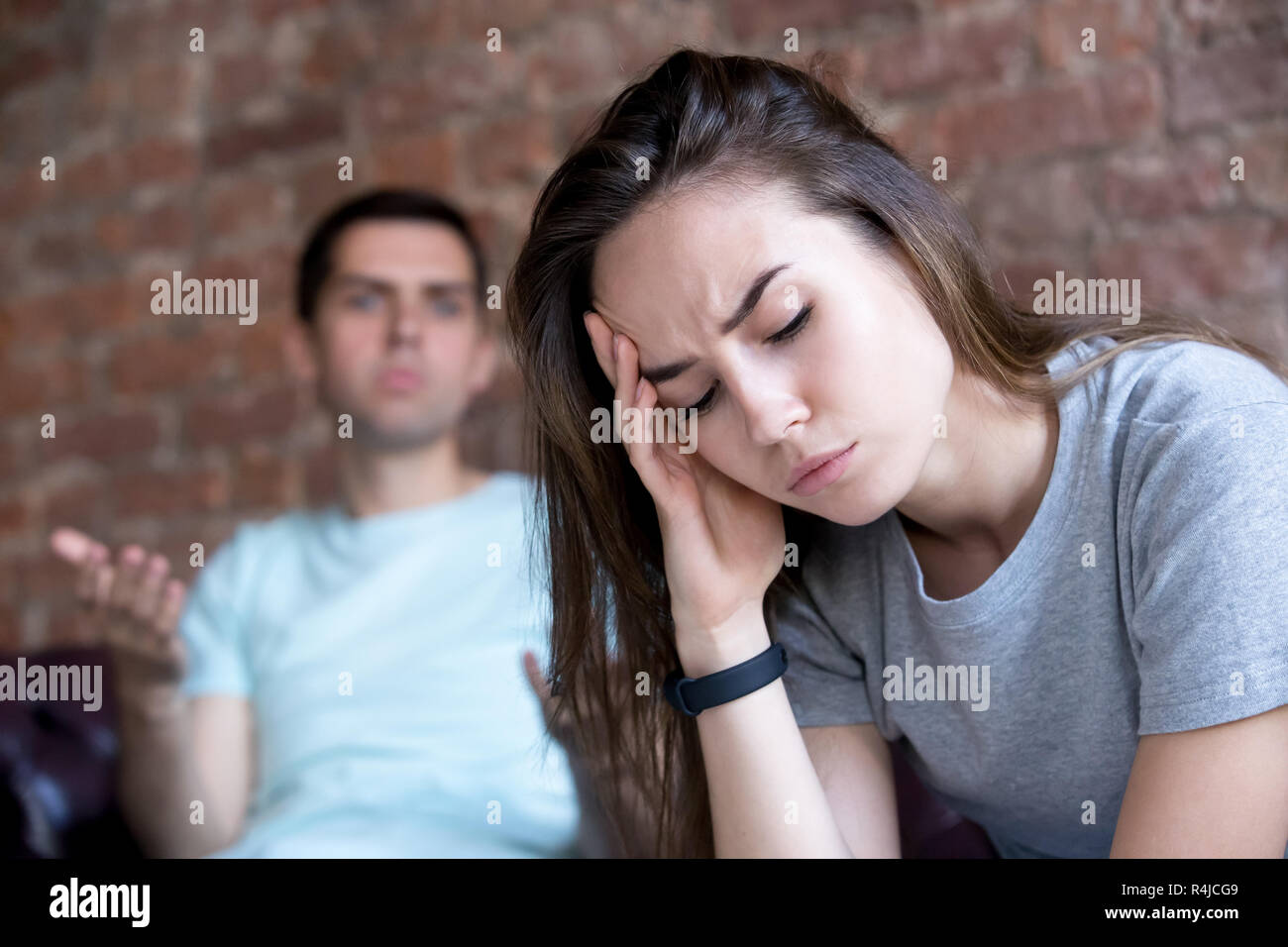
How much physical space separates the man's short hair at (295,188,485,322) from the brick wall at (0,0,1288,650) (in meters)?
0.04

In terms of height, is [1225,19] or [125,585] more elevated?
[1225,19]

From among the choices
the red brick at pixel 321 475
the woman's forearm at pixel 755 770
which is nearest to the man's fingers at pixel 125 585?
the red brick at pixel 321 475

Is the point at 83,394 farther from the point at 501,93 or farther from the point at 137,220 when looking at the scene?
the point at 501,93

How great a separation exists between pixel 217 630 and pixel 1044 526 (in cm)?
111

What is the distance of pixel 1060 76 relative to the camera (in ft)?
4.06

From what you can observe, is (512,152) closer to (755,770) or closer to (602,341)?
(602,341)

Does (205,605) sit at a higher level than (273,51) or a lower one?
lower

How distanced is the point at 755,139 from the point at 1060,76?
680 mm

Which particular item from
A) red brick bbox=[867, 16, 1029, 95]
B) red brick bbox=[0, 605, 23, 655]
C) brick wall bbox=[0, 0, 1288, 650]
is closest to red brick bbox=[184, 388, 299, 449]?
brick wall bbox=[0, 0, 1288, 650]

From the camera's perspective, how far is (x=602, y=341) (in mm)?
783

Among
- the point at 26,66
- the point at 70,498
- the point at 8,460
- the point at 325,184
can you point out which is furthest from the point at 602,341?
the point at 26,66

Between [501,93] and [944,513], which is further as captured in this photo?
[501,93]

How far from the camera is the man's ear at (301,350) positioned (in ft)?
5.05

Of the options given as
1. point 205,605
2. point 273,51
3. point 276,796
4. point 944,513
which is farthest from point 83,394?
point 944,513
